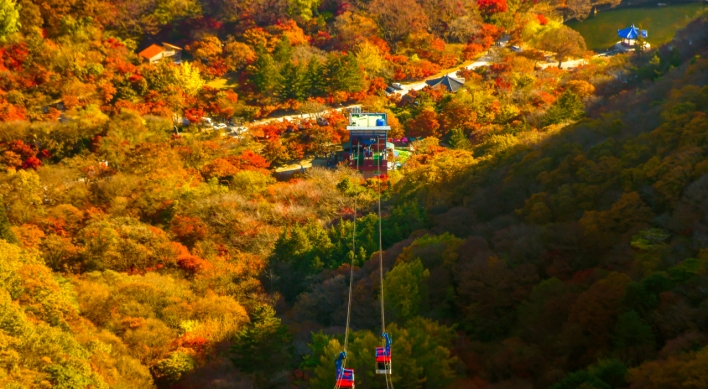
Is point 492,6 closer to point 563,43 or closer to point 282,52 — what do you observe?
point 563,43

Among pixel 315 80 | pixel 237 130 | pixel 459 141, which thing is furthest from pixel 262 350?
pixel 315 80

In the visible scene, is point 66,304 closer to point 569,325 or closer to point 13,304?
point 13,304

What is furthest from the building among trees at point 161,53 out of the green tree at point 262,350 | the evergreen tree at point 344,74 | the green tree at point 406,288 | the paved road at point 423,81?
the green tree at point 262,350

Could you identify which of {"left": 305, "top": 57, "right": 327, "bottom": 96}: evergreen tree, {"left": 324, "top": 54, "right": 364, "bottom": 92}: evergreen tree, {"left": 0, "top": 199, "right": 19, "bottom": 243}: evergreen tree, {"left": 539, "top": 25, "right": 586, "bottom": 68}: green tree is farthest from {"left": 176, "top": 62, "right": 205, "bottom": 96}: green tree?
{"left": 539, "top": 25, "right": 586, "bottom": 68}: green tree

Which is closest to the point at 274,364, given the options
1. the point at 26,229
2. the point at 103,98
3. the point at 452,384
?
the point at 452,384

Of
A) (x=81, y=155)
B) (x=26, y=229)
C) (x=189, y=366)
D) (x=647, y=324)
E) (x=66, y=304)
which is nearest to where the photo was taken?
(x=647, y=324)
